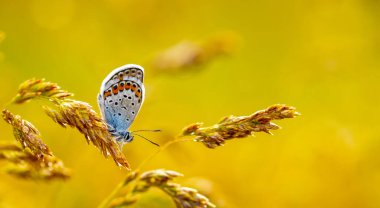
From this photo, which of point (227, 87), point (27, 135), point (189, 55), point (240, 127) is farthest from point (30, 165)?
point (227, 87)

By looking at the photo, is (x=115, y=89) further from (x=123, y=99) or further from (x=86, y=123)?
(x=86, y=123)

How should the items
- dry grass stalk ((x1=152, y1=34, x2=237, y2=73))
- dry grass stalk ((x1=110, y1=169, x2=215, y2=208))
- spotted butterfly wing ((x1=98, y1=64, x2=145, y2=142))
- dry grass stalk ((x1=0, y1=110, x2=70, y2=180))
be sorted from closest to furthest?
dry grass stalk ((x1=110, y1=169, x2=215, y2=208)) → dry grass stalk ((x1=0, y1=110, x2=70, y2=180)) → spotted butterfly wing ((x1=98, y1=64, x2=145, y2=142)) → dry grass stalk ((x1=152, y1=34, x2=237, y2=73))

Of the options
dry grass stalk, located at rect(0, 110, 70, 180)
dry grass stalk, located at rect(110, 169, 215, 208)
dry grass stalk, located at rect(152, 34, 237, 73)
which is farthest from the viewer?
dry grass stalk, located at rect(152, 34, 237, 73)

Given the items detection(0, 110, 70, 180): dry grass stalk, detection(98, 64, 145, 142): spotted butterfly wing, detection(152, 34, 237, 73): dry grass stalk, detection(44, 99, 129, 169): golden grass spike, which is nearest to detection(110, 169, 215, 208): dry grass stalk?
detection(44, 99, 129, 169): golden grass spike

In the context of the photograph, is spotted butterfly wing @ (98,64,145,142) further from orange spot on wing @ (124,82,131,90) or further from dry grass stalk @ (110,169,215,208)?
dry grass stalk @ (110,169,215,208)

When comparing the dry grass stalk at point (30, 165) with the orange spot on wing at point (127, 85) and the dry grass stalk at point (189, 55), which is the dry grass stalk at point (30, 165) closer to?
the orange spot on wing at point (127, 85)

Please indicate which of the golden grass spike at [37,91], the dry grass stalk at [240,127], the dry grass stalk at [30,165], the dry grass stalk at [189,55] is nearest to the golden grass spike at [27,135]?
the golden grass spike at [37,91]

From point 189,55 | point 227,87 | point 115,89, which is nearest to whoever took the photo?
point 115,89
